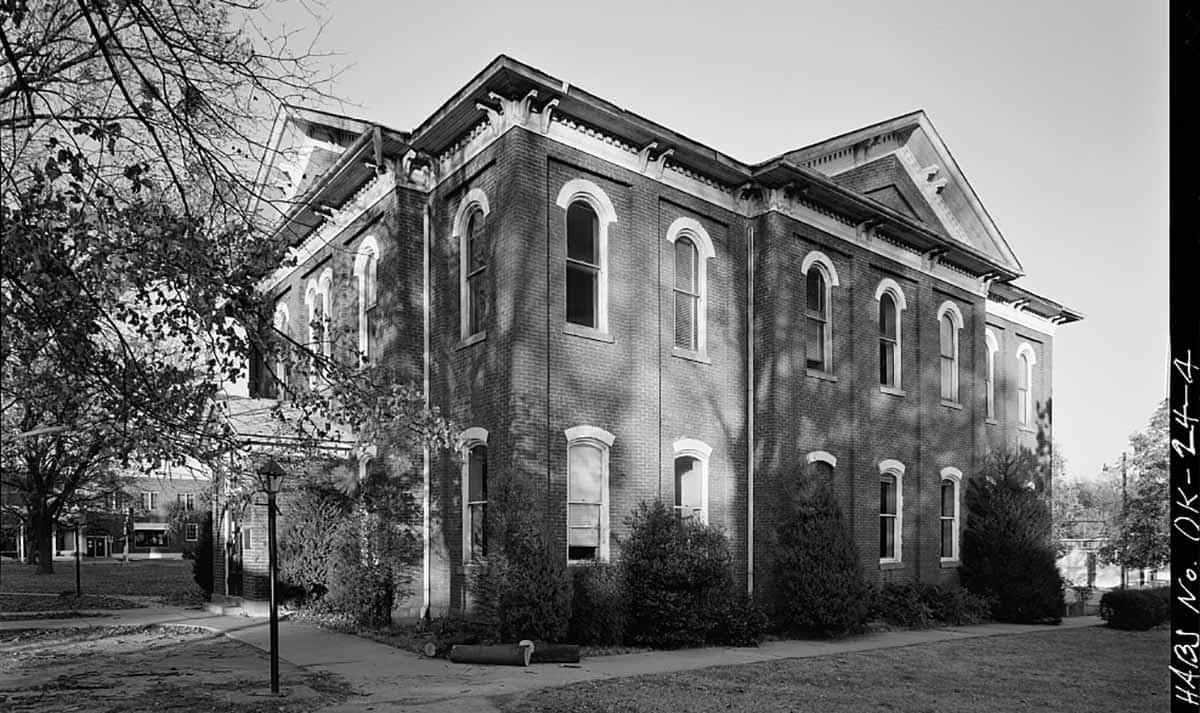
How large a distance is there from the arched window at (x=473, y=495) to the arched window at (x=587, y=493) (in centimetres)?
151

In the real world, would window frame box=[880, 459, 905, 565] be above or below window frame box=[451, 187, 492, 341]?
below

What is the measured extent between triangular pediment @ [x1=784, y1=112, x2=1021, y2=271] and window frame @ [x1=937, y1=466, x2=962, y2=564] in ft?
20.1

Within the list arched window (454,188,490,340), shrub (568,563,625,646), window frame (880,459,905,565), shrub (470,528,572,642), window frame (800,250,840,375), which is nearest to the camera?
shrub (470,528,572,642)

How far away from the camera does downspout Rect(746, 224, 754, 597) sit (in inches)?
756

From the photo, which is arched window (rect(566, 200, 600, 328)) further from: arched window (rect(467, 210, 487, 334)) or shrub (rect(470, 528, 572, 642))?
shrub (rect(470, 528, 572, 642))

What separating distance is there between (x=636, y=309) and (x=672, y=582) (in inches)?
196

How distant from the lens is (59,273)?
22.6 ft

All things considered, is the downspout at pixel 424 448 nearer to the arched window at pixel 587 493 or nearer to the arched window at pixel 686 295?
the arched window at pixel 587 493

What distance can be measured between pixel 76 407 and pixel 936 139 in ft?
69.5

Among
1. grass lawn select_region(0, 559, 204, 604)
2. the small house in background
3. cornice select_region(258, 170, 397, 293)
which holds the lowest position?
the small house in background

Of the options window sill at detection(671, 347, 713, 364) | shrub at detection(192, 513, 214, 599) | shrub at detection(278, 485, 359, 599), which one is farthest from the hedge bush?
shrub at detection(192, 513, 214, 599)

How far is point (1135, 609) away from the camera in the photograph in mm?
22266

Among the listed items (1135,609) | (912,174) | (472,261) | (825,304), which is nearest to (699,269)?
(825,304)

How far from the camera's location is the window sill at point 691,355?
18.4 metres
